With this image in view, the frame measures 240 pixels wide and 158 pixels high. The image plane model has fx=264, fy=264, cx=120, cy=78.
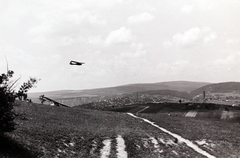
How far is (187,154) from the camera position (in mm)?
22750

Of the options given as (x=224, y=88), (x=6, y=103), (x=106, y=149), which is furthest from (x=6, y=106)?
(x=224, y=88)

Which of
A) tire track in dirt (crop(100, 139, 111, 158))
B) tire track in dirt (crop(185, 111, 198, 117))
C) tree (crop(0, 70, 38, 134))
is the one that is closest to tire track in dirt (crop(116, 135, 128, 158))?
tire track in dirt (crop(100, 139, 111, 158))

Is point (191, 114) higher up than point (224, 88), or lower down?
lower down

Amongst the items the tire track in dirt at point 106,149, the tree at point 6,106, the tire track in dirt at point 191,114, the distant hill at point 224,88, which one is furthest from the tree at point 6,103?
the distant hill at point 224,88

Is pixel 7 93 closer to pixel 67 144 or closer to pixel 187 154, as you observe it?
pixel 67 144

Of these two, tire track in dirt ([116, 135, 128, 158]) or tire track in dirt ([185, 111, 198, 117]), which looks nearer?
tire track in dirt ([116, 135, 128, 158])

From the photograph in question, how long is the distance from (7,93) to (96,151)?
7965 mm

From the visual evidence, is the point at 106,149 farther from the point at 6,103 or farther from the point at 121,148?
the point at 6,103

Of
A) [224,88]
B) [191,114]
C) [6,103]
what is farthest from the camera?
[224,88]

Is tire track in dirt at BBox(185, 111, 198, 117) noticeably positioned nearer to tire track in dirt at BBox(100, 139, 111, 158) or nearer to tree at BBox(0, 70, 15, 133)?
tire track in dirt at BBox(100, 139, 111, 158)

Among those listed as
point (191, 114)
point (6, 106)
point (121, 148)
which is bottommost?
point (191, 114)

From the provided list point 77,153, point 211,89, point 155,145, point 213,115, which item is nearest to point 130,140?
point 155,145

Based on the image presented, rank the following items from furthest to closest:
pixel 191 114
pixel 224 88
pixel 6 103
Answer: pixel 224 88, pixel 191 114, pixel 6 103

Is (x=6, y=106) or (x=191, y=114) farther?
(x=191, y=114)
